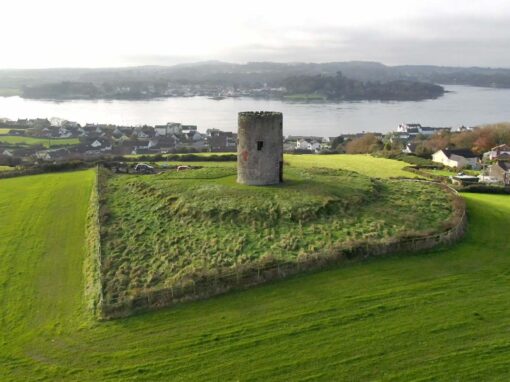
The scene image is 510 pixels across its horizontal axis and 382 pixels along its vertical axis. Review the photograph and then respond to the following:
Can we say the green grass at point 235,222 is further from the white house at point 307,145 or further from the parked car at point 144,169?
the white house at point 307,145

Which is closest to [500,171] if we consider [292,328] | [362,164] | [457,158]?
[457,158]

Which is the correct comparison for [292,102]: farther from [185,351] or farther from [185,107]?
[185,351]

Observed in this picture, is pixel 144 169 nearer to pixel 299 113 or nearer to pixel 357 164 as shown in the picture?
pixel 357 164

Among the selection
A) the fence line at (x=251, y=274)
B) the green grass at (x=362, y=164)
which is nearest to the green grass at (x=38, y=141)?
the green grass at (x=362, y=164)

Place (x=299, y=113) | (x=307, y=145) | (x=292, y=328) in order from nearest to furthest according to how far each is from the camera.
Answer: (x=292, y=328), (x=307, y=145), (x=299, y=113)

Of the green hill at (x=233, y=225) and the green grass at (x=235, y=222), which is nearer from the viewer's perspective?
the green hill at (x=233, y=225)

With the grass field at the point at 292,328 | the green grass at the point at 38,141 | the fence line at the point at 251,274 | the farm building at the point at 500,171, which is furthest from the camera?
the green grass at the point at 38,141

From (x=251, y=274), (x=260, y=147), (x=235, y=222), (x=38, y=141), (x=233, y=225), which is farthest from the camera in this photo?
(x=38, y=141)
